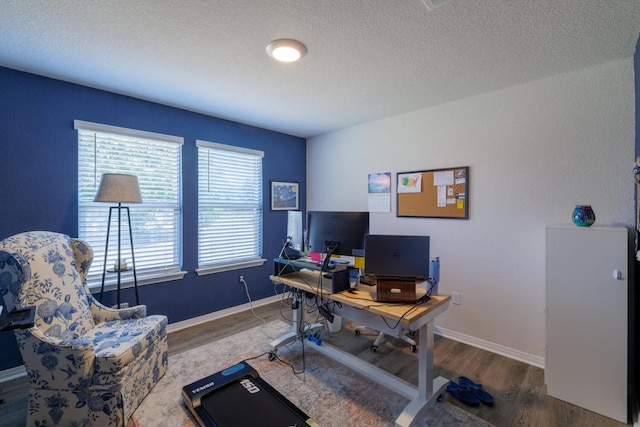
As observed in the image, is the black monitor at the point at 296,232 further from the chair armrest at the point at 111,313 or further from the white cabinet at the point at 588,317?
the white cabinet at the point at 588,317

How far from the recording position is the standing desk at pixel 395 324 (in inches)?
67.1

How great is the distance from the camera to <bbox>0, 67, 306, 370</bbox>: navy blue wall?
2.27 m

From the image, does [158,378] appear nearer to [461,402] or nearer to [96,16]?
[461,402]

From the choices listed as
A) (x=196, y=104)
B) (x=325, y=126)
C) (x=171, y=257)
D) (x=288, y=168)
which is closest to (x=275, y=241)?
(x=288, y=168)

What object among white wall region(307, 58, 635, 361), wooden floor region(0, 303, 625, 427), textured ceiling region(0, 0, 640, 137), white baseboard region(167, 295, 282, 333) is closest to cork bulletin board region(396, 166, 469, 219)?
white wall region(307, 58, 635, 361)

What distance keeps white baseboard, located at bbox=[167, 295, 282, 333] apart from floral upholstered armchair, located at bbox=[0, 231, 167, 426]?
3.31ft

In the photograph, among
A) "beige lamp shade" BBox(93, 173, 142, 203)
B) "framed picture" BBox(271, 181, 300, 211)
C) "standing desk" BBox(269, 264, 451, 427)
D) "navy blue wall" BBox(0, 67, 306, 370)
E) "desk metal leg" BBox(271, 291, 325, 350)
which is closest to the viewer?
"standing desk" BBox(269, 264, 451, 427)

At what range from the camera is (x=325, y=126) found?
392 centimetres

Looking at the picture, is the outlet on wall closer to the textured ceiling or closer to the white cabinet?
the white cabinet

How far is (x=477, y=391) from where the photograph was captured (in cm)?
201

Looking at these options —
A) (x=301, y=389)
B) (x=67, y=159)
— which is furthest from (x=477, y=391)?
(x=67, y=159)

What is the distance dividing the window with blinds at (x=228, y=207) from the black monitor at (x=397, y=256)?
2.34 m

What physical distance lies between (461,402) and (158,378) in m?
2.32

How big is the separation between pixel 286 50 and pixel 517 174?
7.56ft
